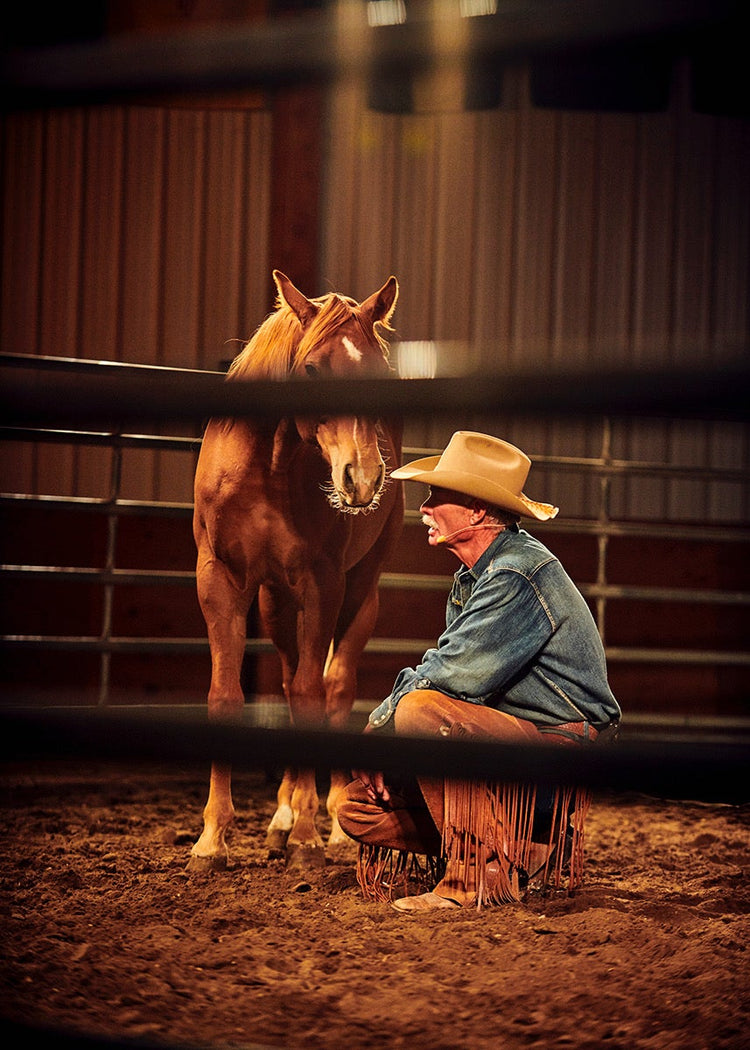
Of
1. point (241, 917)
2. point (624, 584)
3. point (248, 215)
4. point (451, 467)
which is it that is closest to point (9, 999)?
point (241, 917)

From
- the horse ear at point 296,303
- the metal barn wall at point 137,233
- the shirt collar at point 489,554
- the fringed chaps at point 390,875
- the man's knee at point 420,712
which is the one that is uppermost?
the metal barn wall at point 137,233

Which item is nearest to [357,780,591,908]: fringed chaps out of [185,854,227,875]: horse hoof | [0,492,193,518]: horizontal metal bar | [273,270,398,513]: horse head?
[185,854,227,875]: horse hoof

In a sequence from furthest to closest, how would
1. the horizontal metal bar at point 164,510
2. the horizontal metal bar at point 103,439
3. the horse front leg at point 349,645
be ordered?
the horizontal metal bar at point 164,510 → the horizontal metal bar at point 103,439 → the horse front leg at point 349,645

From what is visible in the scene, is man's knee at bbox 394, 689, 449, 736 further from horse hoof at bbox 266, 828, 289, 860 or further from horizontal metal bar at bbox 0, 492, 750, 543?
horizontal metal bar at bbox 0, 492, 750, 543

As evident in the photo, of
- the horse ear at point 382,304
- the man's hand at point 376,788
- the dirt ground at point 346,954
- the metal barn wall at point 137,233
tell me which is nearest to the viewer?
the dirt ground at point 346,954

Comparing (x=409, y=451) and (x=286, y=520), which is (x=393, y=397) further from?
(x=409, y=451)

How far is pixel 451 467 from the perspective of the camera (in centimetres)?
223

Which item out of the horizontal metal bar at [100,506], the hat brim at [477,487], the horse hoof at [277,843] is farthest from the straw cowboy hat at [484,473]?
the horizontal metal bar at [100,506]

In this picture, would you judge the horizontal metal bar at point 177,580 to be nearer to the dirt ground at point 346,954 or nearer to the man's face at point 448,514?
the dirt ground at point 346,954

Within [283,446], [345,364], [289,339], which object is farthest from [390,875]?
[289,339]

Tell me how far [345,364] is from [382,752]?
200cm

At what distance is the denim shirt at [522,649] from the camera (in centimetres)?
209

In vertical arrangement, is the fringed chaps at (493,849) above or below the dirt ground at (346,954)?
above

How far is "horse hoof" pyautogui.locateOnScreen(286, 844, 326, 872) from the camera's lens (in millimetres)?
2596
